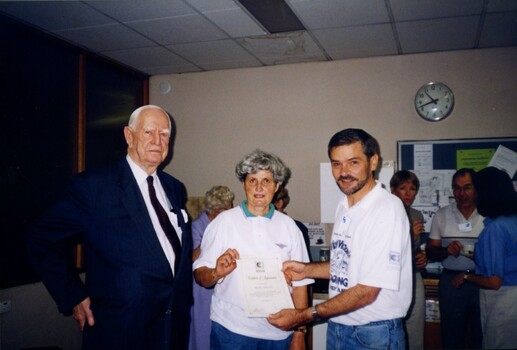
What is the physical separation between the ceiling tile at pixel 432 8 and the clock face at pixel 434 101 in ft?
3.52

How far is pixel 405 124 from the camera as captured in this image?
430cm

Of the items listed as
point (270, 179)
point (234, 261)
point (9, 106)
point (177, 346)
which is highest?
point (9, 106)

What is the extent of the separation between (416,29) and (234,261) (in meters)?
2.89

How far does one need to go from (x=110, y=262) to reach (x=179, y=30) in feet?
8.09

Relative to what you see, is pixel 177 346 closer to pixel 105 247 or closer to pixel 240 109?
pixel 105 247

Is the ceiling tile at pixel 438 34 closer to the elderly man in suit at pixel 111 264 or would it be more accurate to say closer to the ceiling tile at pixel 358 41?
the ceiling tile at pixel 358 41

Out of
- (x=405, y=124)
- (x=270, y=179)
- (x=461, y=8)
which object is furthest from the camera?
(x=405, y=124)

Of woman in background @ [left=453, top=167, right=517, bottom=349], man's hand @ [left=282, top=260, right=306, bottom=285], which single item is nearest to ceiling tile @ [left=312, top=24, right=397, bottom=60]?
woman in background @ [left=453, top=167, right=517, bottom=349]

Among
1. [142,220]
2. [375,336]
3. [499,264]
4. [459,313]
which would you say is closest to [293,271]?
[375,336]

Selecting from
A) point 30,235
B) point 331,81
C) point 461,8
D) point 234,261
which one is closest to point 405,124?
point 331,81

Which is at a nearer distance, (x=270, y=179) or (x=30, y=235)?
(x=30, y=235)

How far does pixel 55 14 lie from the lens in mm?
3105

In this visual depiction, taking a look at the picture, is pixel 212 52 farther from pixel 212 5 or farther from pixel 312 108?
pixel 312 108

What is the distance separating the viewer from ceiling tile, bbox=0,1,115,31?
2932 mm
